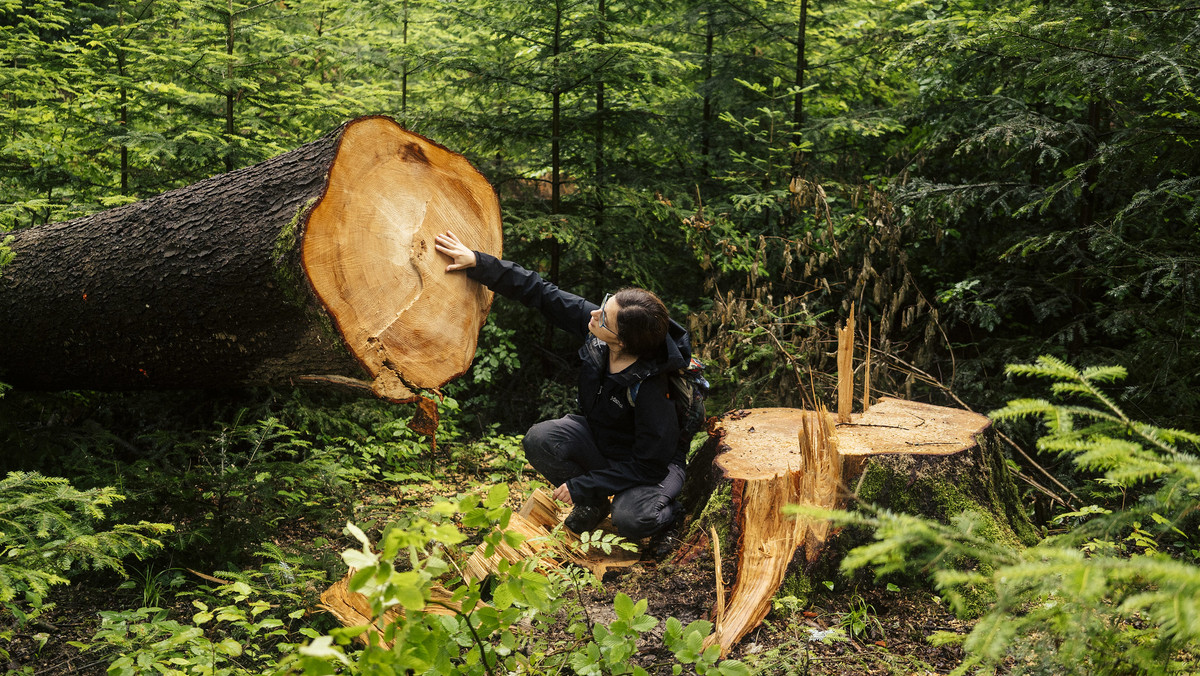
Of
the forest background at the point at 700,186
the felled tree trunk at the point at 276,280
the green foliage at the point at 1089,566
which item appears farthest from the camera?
the forest background at the point at 700,186

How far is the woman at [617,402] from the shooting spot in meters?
3.38

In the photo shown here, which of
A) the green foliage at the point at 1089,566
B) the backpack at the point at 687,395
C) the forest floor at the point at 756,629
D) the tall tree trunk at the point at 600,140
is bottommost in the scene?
the forest floor at the point at 756,629

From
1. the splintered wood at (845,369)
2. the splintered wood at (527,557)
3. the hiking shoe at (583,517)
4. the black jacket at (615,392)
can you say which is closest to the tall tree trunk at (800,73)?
the splintered wood at (845,369)

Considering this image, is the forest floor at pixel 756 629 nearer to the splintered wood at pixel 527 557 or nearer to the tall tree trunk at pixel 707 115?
the splintered wood at pixel 527 557

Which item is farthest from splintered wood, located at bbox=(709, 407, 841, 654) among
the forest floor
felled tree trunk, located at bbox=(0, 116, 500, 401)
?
felled tree trunk, located at bbox=(0, 116, 500, 401)

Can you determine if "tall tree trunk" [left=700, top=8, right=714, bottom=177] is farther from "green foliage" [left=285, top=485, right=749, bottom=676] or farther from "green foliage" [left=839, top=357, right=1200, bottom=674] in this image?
"green foliage" [left=839, top=357, right=1200, bottom=674]

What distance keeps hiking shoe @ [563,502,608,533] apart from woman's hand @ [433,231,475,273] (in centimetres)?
129

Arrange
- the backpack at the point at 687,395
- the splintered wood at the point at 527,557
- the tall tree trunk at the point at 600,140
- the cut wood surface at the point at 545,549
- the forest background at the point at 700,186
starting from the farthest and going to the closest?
the tall tree trunk at the point at 600,140, the forest background at the point at 700,186, the backpack at the point at 687,395, the cut wood surface at the point at 545,549, the splintered wood at the point at 527,557

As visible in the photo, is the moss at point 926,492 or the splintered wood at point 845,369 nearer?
the moss at point 926,492

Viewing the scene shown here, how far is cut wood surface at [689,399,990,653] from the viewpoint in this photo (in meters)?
3.00

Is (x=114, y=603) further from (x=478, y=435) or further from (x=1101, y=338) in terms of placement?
(x=1101, y=338)

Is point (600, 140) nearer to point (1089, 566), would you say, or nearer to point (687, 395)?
point (687, 395)

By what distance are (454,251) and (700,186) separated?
353cm

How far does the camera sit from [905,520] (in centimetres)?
134
